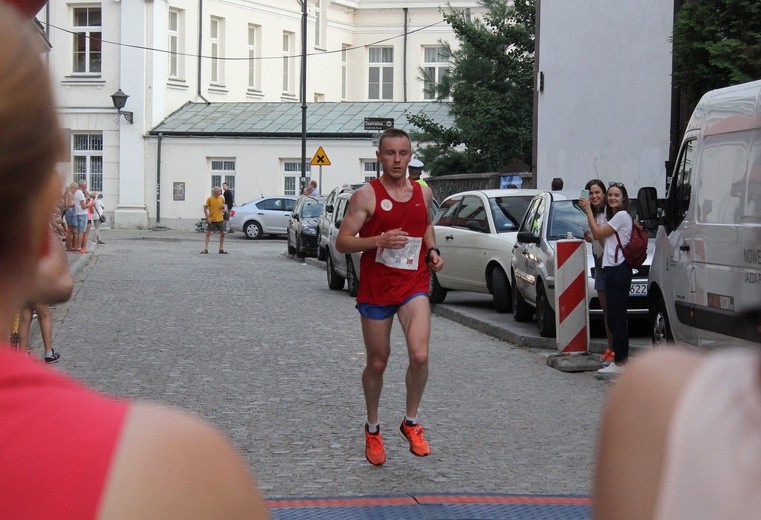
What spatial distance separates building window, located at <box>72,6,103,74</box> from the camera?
164ft

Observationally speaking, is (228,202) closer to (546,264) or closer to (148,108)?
(148,108)

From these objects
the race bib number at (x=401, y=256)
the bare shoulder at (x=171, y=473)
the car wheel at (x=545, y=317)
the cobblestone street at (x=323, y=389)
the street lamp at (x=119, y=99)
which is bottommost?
the cobblestone street at (x=323, y=389)

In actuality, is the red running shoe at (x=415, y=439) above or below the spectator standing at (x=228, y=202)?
below

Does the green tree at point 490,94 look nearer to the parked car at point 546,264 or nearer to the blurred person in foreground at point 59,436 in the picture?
the parked car at point 546,264

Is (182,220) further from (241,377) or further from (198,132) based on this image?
(241,377)

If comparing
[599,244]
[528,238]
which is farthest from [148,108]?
[599,244]

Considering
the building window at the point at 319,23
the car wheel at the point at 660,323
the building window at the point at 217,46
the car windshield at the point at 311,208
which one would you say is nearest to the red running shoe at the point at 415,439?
the car wheel at the point at 660,323

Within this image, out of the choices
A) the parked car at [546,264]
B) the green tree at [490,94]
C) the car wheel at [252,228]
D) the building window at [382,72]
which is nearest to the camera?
the parked car at [546,264]

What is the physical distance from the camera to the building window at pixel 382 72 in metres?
65.0

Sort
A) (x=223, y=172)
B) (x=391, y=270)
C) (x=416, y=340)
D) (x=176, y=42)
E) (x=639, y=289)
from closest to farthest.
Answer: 1. (x=416, y=340)
2. (x=391, y=270)
3. (x=639, y=289)
4. (x=223, y=172)
5. (x=176, y=42)

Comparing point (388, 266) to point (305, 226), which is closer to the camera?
point (388, 266)

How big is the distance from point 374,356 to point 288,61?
52.8 meters

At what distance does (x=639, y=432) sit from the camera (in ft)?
4.99

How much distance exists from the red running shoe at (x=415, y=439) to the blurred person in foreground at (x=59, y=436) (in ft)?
20.5
